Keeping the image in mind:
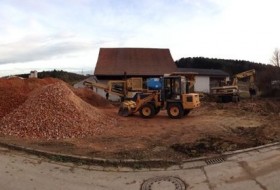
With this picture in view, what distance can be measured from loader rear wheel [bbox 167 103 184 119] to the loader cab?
42cm

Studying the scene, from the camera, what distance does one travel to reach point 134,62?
43.5 metres

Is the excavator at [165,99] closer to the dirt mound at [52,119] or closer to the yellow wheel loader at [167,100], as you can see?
the yellow wheel loader at [167,100]

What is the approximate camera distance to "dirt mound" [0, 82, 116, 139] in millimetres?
14719

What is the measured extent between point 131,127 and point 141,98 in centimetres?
521

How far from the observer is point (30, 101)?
17500 mm

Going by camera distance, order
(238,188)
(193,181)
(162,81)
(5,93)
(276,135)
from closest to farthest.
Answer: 1. (238,188)
2. (193,181)
3. (276,135)
4. (5,93)
5. (162,81)

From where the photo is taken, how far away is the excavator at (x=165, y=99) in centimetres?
2191

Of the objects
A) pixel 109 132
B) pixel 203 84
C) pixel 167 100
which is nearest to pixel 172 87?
pixel 167 100

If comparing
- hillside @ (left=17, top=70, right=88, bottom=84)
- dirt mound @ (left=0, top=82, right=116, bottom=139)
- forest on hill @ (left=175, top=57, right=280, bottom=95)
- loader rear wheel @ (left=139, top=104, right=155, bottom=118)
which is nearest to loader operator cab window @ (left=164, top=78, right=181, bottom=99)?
loader rear wheel @ (left=139, top=104, right=155, bottom=118)

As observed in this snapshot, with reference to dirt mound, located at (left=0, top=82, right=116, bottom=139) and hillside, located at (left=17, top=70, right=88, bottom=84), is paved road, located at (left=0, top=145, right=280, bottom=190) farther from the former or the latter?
hillside, located at (left=17, top=70, right=88, bottom=84)

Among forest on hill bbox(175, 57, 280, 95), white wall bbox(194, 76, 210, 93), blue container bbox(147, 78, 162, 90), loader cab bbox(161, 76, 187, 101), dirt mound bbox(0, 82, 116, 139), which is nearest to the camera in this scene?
dirt mound bbox(0, 82, 116, 139)

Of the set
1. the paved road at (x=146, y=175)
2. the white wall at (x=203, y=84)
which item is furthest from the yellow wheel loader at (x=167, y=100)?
the white wall at (x=203, y=84)

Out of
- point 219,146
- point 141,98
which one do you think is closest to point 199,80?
point 141,98

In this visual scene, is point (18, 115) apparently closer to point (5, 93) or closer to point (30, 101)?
point (30, 101)
